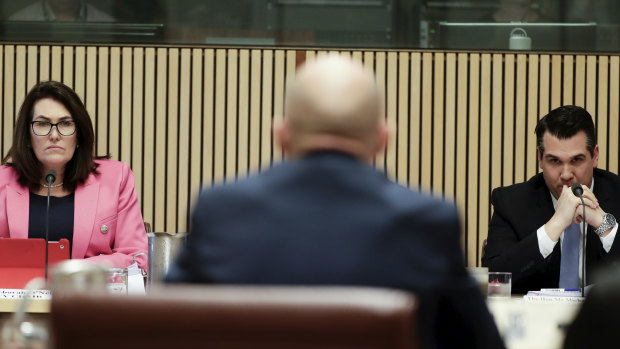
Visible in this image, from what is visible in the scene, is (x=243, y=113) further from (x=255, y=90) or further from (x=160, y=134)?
(x=160, y=134)

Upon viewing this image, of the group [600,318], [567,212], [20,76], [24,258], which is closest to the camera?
[600,318]

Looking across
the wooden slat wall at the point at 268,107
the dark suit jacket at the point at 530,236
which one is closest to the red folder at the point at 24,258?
the dark suit jacket at the point at 530,236

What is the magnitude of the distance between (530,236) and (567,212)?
7.3 inches

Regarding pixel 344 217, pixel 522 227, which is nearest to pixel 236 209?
pixel 344 217

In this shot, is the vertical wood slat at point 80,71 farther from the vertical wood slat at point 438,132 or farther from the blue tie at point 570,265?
the blue tie at point 570,265

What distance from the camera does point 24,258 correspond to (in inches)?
130

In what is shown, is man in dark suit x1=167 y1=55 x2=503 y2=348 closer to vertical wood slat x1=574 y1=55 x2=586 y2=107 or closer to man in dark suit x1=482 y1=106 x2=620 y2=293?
man in dark suit x1=482 y1=106 x2=620 y2=293

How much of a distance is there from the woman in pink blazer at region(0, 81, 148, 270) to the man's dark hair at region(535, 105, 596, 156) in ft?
6.14

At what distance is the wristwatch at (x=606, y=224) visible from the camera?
12.6 ft

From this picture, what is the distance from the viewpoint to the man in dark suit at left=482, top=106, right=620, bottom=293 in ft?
12.4

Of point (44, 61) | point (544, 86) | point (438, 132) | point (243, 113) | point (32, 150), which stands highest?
A: point (44, 61)

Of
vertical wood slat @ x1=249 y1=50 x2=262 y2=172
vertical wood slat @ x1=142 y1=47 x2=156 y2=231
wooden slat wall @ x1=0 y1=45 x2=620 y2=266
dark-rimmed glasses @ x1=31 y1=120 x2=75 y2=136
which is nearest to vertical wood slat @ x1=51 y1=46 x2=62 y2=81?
wooden slat wall @ x1=0 y1=45 x2=620 y2=266

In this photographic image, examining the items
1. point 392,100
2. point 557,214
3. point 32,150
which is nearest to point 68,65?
point 32,150

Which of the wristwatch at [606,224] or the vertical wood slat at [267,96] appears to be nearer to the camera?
the wristwatch at [606,224]
